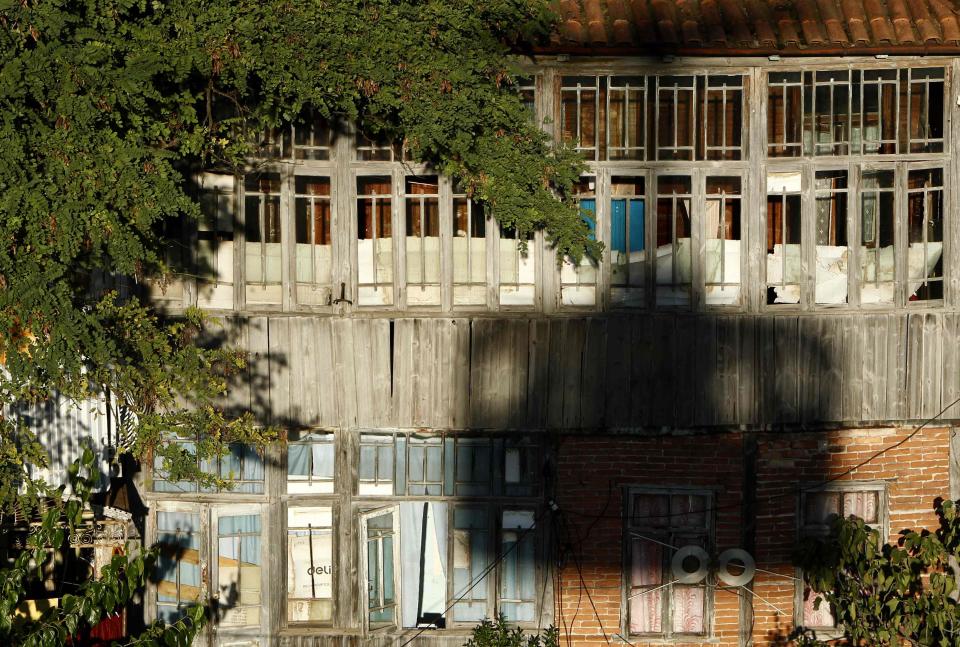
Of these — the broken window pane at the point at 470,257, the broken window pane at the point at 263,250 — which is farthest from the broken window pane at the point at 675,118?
the broken window pane at the point at 263,250

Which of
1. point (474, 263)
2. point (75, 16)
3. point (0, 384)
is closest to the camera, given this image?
point (75, 16)

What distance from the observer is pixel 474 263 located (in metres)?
11.7

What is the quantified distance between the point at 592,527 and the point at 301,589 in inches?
109

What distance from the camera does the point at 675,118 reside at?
1143cm

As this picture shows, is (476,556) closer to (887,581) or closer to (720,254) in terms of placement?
(720,254)

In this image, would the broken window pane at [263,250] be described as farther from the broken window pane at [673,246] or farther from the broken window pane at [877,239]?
the broken window pane at [877,239]

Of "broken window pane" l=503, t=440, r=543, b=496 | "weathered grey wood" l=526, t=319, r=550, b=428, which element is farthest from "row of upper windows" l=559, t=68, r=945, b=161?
"broken window pane" l=503, t=440, r=543, b=496

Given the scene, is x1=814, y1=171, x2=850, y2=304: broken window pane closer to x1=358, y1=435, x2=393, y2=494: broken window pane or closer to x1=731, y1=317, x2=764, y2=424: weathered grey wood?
x1=731, y1=317, x2=764, y2=424: weathered grey wood

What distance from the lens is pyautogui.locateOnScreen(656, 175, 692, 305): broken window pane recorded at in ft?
37.9

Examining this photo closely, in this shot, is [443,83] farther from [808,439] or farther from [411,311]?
[808,439]

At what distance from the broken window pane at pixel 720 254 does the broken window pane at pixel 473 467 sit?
2.48 m

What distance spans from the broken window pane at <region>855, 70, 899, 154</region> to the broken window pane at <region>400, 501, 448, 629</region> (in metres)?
5.08

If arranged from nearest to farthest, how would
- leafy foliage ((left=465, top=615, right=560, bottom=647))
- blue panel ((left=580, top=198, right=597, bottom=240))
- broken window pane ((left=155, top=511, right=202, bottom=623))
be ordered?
1. leafy foliage ((left=465, top=615, right=560, bottom=647))
2. blue panel ((left=580, top=198, right=597, bottom=240))
3. broken window pane ((left=155, top=511, right=202, bottom=623))

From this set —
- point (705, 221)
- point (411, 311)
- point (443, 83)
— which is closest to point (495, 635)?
point (411, 311)
